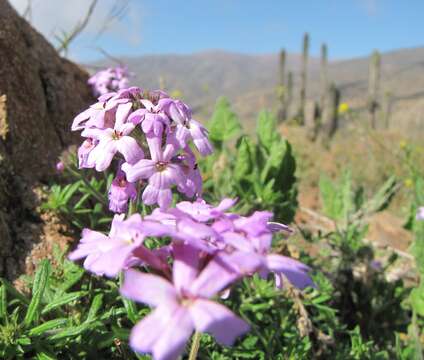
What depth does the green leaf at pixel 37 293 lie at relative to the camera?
2.00m

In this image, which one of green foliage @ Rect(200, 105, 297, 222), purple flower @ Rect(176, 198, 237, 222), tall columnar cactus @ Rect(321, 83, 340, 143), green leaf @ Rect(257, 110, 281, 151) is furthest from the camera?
tall columnar cactus @ Rect(321, 83, 340, 143)

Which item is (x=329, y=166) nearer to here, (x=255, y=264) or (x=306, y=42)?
(x=255, y=264)

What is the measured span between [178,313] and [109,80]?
378 centimetres

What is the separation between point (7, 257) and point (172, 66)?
18860cm

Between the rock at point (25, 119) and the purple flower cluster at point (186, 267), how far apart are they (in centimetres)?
155

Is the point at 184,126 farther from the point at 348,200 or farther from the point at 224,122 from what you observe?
the point at 348,200

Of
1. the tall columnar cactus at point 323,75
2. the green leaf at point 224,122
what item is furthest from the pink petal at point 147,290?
the tall columnar cactus at point 323,75

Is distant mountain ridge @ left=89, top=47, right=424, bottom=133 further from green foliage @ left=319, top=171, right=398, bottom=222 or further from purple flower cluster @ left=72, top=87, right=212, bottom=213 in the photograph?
purple flower cluster @ left=72, top=87, right=212, bottom=213

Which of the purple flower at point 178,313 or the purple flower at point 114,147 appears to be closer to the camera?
the purple flower at point 178,313

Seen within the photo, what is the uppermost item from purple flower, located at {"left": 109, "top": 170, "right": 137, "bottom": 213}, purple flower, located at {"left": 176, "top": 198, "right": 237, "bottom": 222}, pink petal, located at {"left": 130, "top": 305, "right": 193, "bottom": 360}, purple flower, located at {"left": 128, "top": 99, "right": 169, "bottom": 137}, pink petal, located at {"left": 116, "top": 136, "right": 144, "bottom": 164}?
purple flower, located at {"left": 128, "top": 99, "right": 169, "bottom": 137}

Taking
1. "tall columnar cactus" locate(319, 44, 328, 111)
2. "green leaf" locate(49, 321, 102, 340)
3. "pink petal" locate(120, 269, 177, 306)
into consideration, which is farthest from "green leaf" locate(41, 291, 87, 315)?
"tall columnar cactus" locate(319, 44, 328, 111)

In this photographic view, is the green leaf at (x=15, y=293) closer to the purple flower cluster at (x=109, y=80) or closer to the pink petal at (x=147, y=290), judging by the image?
the pink petal at (x=147, y=290)

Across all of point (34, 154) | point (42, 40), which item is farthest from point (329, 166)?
point (34, 154)

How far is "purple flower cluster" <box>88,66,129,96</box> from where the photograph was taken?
14.3 feet
